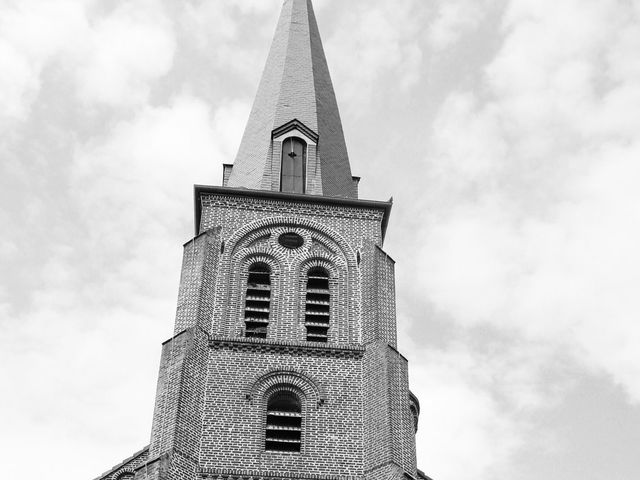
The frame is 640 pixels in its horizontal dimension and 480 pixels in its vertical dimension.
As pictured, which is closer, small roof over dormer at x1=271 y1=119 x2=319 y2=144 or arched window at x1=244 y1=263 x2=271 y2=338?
arched window at x1=244 y1=263 x2=271 y2=338

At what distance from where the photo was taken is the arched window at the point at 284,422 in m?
23.0

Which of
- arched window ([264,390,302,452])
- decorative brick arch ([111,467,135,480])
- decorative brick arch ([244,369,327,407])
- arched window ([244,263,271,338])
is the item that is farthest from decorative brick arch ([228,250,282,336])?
decorative brick arch ([111,467,135,480])

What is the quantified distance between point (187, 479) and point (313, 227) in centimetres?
823

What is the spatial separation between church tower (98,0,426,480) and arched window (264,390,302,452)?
0.03 metres

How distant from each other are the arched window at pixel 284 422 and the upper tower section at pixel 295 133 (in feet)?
22.4

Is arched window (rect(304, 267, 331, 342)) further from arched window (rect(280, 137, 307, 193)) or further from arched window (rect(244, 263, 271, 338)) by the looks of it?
arched window (rect(280, 137, 307, 193))

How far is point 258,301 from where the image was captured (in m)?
26.0

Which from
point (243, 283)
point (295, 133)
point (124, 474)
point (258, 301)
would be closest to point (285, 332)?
point (258, 301)

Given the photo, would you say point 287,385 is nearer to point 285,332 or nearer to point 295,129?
point 285,332

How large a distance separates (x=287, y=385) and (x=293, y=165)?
25.7 feet

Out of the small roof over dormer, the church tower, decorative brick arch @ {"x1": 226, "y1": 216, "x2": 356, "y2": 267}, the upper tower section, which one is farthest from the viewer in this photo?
the small roof over dormer

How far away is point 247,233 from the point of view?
27.5 meters

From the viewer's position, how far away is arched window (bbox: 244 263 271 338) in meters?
25.4

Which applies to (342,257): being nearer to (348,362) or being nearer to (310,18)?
(348,362)
